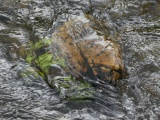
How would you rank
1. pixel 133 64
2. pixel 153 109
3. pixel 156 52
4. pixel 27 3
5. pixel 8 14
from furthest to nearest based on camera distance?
pixel 27 3 < pixel 8 14 < pixel 156 52 < pixel 133 64 < pixel 153 109

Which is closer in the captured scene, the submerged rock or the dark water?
the dark water

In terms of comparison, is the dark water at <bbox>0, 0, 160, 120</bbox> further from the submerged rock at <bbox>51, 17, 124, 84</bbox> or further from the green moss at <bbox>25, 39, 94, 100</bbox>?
the submerged rock at <bbox>51, 17, 124, 84</bbox>

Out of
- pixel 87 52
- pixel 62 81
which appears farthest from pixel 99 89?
pixel 87 52

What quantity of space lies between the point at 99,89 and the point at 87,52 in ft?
2.37

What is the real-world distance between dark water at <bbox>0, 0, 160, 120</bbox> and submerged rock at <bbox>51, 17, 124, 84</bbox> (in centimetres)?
28

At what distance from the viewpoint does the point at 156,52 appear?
568 centimetres

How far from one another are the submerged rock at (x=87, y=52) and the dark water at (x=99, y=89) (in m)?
0.28

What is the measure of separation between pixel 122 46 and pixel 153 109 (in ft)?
5.91

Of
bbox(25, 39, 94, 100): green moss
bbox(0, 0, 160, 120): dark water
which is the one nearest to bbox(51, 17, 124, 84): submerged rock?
bbox(25, 39, 94, 100): green moss

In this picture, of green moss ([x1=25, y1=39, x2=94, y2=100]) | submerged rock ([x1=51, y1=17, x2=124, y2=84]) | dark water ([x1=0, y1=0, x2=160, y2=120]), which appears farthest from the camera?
submerged rock ([x1=51, y1=17, x2=124, y2=84])

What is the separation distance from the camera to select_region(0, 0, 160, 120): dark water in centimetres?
428

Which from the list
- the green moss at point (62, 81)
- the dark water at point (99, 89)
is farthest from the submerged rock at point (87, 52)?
the dark water at point (99, 89)

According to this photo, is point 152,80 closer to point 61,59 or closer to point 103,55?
point 103,55

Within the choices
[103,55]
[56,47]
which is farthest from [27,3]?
[103,55]
